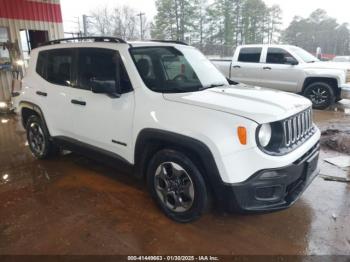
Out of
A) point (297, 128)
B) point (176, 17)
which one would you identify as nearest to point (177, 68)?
point (297, 128)

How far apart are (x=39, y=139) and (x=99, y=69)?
77.0 inches

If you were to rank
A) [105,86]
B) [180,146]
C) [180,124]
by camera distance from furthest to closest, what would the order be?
[105,86] < [180,146] < [180,124]

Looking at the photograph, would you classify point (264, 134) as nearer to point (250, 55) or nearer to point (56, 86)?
point (56, 86)

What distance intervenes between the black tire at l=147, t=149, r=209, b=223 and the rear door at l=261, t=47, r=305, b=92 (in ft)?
23.0

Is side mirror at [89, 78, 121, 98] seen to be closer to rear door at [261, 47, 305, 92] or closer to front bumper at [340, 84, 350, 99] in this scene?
rear door at [261, 47, 305, 92]

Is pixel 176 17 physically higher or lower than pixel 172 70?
higher

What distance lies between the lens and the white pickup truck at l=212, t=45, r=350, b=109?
8.31 m

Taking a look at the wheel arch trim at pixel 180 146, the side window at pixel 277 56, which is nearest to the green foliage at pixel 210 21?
the side window at pixel 277 56

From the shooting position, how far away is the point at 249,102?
8.66 ft

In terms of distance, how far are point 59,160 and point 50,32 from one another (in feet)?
23.1

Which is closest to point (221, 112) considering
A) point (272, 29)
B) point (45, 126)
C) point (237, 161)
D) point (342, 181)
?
point (237, 161)

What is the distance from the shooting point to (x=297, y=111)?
9.02ft

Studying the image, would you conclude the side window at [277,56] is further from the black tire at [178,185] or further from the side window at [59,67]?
the black tire at [178,185]

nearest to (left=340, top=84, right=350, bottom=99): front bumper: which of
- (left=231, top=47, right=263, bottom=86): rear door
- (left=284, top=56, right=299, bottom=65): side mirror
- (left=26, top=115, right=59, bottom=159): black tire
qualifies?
(left=284, top=56, right=299, bottom=65): side mirror
